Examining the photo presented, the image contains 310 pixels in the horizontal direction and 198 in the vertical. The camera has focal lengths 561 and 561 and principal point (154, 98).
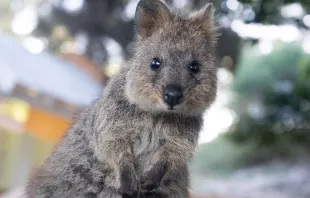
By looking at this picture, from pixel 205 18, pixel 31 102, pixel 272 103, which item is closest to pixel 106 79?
pixel 31 102

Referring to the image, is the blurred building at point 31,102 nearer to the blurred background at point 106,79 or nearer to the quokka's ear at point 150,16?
the blurred background at point 106,79

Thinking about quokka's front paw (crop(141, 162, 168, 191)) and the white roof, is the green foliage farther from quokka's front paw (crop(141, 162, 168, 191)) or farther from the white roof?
quokka's front paw (crop(141, 162, 168, 191))

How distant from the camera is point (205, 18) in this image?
343cm

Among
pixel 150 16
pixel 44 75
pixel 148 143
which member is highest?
pixel 44 75

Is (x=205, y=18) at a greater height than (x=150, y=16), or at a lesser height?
greater

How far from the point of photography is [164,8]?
10.9 feet

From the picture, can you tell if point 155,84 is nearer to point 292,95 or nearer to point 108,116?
point 108,116

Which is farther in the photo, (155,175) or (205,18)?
(205,18)

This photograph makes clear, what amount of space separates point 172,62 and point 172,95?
23cm

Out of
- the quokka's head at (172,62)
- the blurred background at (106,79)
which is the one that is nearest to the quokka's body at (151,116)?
the quokka's head at (172,62)

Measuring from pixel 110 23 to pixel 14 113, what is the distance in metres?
2.81

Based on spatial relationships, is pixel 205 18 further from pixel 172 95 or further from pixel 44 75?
pixel 44 75

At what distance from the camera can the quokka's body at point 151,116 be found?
3170 mm

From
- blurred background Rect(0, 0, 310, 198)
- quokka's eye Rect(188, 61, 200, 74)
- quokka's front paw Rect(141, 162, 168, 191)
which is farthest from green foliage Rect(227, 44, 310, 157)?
quokka's front paw Rect(141, 162, 168, 191)
